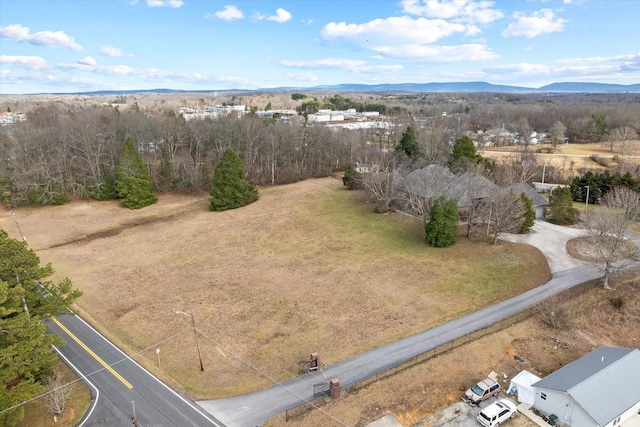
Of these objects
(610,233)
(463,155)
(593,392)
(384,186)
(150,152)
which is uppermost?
(463,155)

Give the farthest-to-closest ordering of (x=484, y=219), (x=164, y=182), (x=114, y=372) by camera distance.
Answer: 1. (x=164, y=182)
2. (x=484, y=219)
3. (x=114, y=372)

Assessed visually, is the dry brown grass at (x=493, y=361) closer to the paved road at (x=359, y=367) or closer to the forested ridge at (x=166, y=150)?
the paved road at (x=359, y=367)

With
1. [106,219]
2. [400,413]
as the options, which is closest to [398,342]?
[400,413]

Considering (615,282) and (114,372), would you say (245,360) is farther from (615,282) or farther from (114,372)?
(615,282)

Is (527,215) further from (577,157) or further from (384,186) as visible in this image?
(577,157)

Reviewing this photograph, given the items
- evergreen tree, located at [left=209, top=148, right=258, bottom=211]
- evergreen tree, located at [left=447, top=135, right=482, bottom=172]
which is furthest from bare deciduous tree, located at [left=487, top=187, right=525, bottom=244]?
evergreen tree, located at [left=209, top=148, right=258, bottom=211]

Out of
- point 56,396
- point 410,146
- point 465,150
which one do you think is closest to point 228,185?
point 410,146
